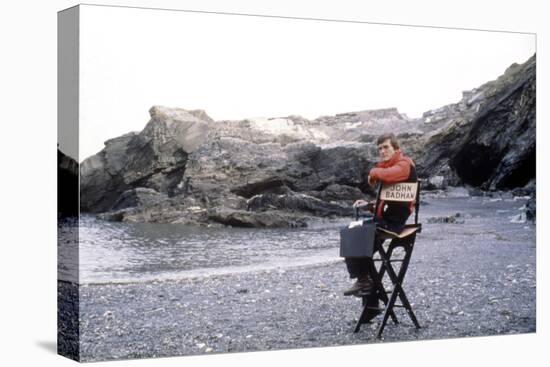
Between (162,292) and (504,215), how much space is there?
4.54 metres

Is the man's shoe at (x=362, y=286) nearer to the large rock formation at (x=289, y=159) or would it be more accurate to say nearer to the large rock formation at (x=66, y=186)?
the large rock formation at (x=289, y=159)

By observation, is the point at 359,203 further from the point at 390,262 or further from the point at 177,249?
the point at 177,249

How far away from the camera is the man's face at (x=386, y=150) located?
12289 millimetres

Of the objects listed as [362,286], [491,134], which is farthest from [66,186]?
[491,134]

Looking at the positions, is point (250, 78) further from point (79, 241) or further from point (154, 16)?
point (79, 241)

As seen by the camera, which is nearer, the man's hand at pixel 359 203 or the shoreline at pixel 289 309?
the shoreline at pixel 289 309

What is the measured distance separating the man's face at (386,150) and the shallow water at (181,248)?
0.75 meters

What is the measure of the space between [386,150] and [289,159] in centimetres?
117

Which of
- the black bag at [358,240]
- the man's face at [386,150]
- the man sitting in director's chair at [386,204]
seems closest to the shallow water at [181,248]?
the black bag at [358,240]

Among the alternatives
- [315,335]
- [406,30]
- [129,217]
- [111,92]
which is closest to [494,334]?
[315,335]

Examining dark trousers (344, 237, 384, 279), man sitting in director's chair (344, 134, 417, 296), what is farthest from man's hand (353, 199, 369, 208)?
dark trousers (344, 237, 384, 279)

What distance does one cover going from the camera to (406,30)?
41.2ft

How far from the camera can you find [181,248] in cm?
1130

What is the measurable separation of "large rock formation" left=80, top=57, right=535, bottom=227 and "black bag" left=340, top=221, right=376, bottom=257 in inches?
13.2
